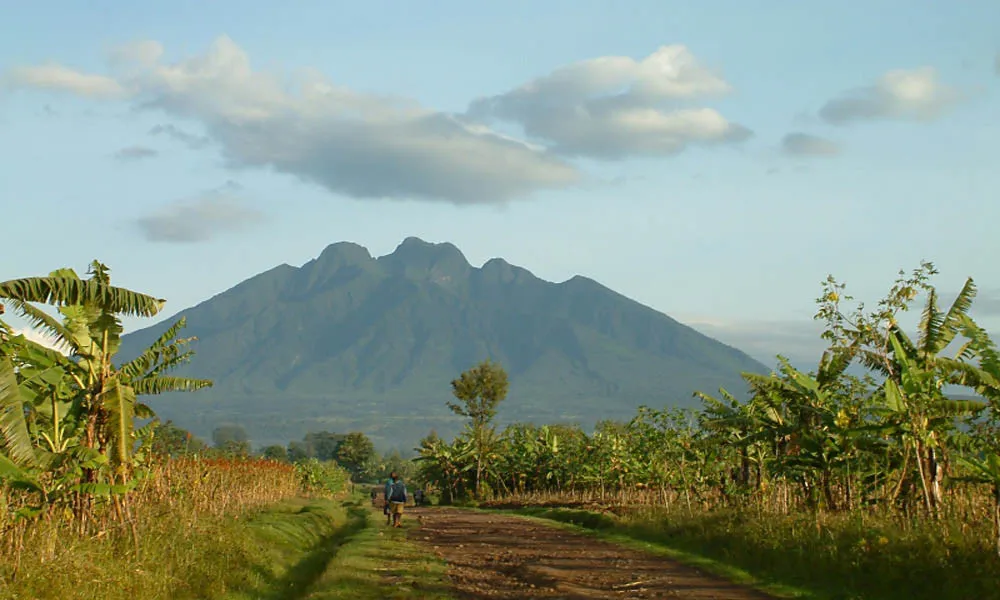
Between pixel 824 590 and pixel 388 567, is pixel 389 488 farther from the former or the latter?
pixel 824 590

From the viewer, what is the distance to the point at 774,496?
22.7 meters

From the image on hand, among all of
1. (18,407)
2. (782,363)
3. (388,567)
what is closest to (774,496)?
(782,363)

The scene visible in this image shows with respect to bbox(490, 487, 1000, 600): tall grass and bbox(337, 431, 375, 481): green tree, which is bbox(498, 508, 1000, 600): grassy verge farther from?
bbox(337, 431, 375, 481): green tree

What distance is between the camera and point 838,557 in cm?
1645

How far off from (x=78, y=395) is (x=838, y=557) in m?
15.2

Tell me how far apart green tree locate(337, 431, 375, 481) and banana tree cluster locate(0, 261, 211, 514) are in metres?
109

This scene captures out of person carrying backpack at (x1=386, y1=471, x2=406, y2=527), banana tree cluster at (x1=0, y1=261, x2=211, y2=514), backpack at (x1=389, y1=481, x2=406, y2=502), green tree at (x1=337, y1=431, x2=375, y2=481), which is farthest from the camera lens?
green tree at (x1=337, y1=431, x2=375, y2=481)

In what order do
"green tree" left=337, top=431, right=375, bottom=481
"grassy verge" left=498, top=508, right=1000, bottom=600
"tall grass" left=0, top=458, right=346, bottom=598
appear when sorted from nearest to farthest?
"tall grass" left=0, top=458, right=346, bottom=598
"grassy verge" left=498, top=508, right=1000, bottom=600
"green tree" left=337, top=431, right=375, bottom=481

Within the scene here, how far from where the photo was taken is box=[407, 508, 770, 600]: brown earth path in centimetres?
1602

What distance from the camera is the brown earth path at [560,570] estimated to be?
16.0 metres

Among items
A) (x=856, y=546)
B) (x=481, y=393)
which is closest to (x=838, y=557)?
(x=856, y=546)

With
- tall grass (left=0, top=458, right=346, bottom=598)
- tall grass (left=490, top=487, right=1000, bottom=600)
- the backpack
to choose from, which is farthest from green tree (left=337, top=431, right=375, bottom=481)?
tall grass (left=490, top=487, right=1000, bottom=600)

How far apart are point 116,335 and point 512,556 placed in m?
10.3

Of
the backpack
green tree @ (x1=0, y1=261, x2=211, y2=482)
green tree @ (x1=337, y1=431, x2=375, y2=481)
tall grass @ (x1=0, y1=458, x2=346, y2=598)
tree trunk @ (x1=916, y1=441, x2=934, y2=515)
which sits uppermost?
green tree @ (x1=0, y1=261, x2=211, y2=482)
